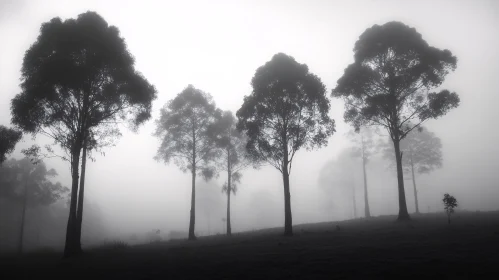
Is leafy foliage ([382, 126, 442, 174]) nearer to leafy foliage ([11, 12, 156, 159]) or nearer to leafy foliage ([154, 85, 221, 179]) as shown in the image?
leafy foliage ([154, 85, 221, 179])

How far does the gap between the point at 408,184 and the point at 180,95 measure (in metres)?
71.8

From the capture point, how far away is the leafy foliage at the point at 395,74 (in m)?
19.8

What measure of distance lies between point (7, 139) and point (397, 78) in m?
27.6

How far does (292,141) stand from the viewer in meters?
20.1

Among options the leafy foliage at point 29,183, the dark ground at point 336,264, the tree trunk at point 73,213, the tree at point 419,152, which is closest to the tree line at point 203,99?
the tree trunk at point 73,213

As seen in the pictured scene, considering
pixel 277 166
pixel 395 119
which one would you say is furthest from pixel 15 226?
pixel 395 119

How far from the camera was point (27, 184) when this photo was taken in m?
34.5

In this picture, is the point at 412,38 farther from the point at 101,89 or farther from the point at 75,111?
the point at 75,111

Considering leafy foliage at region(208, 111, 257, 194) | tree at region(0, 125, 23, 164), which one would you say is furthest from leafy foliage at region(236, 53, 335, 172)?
tree at region(0, 125, 23, 164)

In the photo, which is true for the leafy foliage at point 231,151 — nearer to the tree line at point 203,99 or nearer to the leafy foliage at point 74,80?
the tree line at point 203,99

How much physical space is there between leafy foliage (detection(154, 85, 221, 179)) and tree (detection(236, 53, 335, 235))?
23.6 feet

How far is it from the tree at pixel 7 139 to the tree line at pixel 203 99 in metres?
0.07

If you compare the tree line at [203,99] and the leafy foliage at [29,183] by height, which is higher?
the tree line at [203,99]

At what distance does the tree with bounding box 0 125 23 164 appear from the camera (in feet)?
53.3
